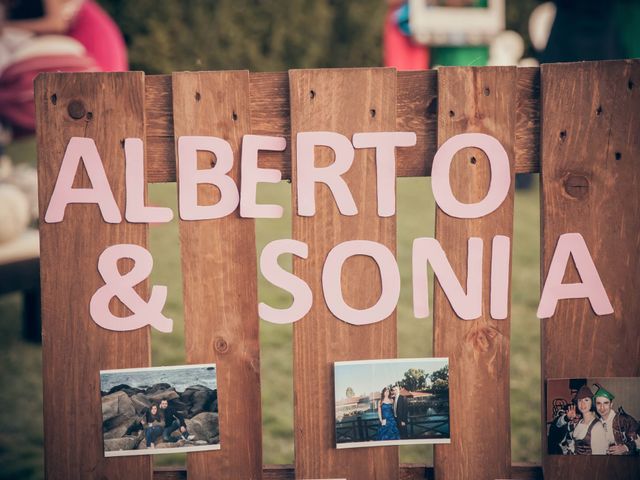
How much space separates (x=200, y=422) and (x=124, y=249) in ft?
1.57

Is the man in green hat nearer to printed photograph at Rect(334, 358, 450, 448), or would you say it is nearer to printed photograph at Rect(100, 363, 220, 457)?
printed photograph at Rect(334, 358, 450, 448)

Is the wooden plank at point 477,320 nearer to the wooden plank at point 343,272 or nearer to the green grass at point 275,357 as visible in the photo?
the wooden plank at point 343,272

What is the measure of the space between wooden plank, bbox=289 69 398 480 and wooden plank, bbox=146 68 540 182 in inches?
1.6

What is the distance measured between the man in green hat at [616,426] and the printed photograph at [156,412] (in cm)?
98

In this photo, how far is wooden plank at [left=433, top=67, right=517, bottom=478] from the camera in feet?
5.66

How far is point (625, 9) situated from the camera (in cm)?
463

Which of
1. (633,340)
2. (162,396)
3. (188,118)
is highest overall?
(188,118)

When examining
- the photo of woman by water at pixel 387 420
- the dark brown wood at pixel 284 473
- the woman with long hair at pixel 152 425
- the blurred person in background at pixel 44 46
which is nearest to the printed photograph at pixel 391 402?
the photo of woman by water at pixel 387 420

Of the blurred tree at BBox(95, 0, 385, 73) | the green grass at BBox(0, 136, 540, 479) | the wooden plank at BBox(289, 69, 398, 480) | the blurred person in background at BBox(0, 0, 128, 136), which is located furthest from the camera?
the blurred tree at BBox(95, 0, 385, 73)

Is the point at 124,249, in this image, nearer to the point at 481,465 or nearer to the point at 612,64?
the point at 481,465

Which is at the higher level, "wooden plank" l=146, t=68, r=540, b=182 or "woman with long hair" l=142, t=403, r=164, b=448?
"wooden plank" l=146, t=68, r=540, b=182

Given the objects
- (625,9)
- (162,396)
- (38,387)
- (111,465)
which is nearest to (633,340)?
(162,396)

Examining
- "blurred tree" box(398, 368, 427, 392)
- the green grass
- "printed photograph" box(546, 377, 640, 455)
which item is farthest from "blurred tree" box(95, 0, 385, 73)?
"printed photograph" box(546, 377, 640, 455)

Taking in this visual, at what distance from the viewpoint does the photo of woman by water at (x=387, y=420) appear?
70.4 inches
